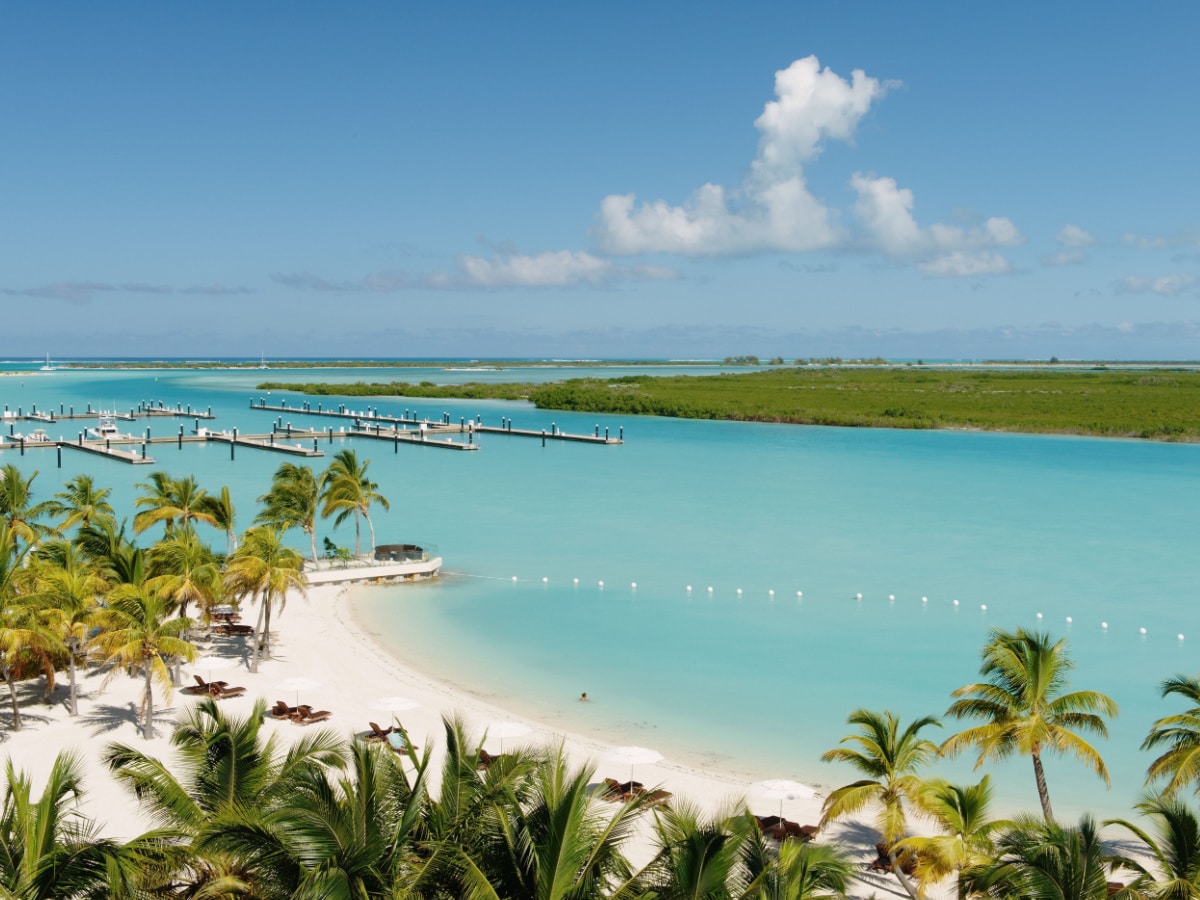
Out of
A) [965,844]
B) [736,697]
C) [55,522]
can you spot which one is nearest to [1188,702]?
[736,697]

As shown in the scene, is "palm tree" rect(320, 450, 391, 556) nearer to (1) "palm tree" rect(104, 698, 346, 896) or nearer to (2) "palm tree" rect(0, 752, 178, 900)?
(1) "palm tree" rect(104, 698, 346, 896)

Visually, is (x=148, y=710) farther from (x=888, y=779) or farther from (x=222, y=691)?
(x=888, y=779)

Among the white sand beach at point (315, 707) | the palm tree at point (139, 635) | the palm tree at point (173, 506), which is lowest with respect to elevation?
the white sand beach at point (315, 707)

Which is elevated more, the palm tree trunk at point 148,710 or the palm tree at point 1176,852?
the palm tree at point 1176,852

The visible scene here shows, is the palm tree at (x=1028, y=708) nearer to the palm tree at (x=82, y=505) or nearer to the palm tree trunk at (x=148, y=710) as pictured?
the palm tree trunk at (x=148, y=710)

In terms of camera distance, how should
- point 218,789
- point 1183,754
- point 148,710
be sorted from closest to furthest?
point 218,789 → point 1183,754 → point 148,710

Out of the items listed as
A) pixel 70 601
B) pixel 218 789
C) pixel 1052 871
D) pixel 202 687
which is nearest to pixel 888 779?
pixel 1052 871

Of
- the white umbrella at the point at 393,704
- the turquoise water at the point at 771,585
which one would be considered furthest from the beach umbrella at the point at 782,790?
the white umbrella at the point at 393,704
